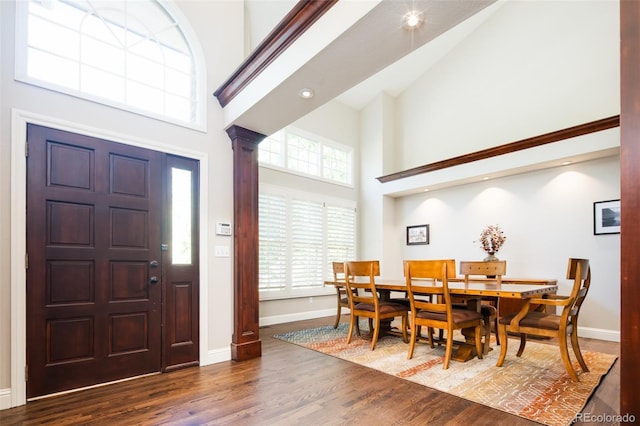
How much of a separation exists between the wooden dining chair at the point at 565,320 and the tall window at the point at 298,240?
10.9 ft

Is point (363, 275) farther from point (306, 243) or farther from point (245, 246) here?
point (306, 243)

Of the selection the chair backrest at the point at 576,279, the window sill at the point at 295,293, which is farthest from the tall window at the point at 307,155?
the chair backrest at the point at 576,279

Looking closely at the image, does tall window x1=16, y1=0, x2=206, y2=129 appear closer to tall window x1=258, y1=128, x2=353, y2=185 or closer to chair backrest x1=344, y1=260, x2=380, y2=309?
tall window x1=258, y1=128, x2=353, y2=185

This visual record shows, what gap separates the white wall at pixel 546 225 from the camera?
4.29 m

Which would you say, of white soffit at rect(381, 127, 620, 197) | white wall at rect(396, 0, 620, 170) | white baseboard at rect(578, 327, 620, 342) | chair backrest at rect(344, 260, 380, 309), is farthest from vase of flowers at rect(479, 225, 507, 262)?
chair backrest at rect(344, 260, 380, 309)

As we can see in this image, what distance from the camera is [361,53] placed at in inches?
94.0

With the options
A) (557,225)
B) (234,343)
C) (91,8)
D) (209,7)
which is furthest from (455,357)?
(91,8)

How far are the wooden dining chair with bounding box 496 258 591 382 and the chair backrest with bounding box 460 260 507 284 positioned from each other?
59cm

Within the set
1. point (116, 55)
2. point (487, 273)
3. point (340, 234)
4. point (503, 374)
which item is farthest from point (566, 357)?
point (116, 55)

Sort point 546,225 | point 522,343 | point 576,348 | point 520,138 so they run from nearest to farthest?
point 576,348, point 522,343, point 546,225, point 520,138

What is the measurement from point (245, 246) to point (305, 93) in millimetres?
1705

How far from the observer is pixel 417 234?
6477mm

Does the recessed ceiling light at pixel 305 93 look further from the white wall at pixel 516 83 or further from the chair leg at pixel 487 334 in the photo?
→ the white wall at pixel 516 83

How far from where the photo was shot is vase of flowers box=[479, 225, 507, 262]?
5031 millimetres
